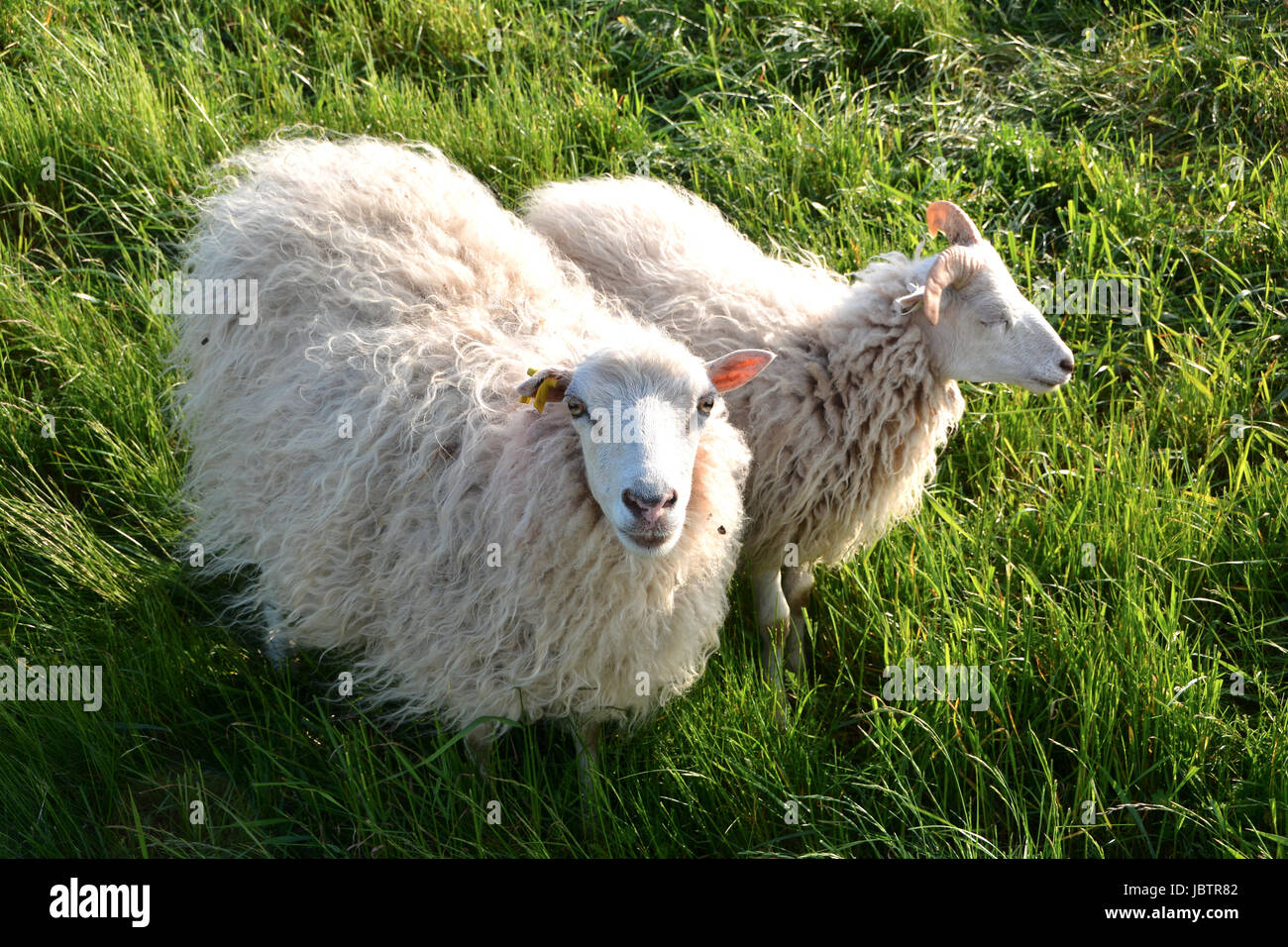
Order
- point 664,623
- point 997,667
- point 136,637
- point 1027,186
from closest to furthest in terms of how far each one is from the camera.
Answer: point 664,623 → point 997,667 → point 136,637 → point 1027,186

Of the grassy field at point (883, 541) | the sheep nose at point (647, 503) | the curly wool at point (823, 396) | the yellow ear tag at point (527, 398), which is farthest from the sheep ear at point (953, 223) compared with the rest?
the sheep nose at point (647, 503)

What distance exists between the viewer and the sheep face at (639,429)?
2.86 m

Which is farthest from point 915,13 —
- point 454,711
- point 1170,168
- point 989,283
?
point 454,711

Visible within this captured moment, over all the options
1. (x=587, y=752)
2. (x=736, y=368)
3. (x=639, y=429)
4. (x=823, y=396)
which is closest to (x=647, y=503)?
(x=639, y=429)

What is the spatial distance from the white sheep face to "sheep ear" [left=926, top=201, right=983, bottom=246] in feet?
0.53

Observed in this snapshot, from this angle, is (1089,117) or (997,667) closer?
(997,667)

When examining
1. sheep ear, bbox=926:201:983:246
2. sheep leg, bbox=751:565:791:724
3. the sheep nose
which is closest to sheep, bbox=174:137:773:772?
the sheep nose

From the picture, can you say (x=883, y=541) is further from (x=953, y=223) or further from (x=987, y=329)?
(x=953, y=223)

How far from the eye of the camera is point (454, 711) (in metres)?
3.42

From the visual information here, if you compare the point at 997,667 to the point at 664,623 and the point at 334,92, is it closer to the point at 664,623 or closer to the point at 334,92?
the point at 664,623

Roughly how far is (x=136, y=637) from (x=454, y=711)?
1.21m

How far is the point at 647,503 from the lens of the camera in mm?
2836

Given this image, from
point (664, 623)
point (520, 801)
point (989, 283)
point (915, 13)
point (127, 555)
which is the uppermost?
point (915, 13)

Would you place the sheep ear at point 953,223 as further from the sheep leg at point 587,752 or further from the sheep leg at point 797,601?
the sheep leg at point 587,752
